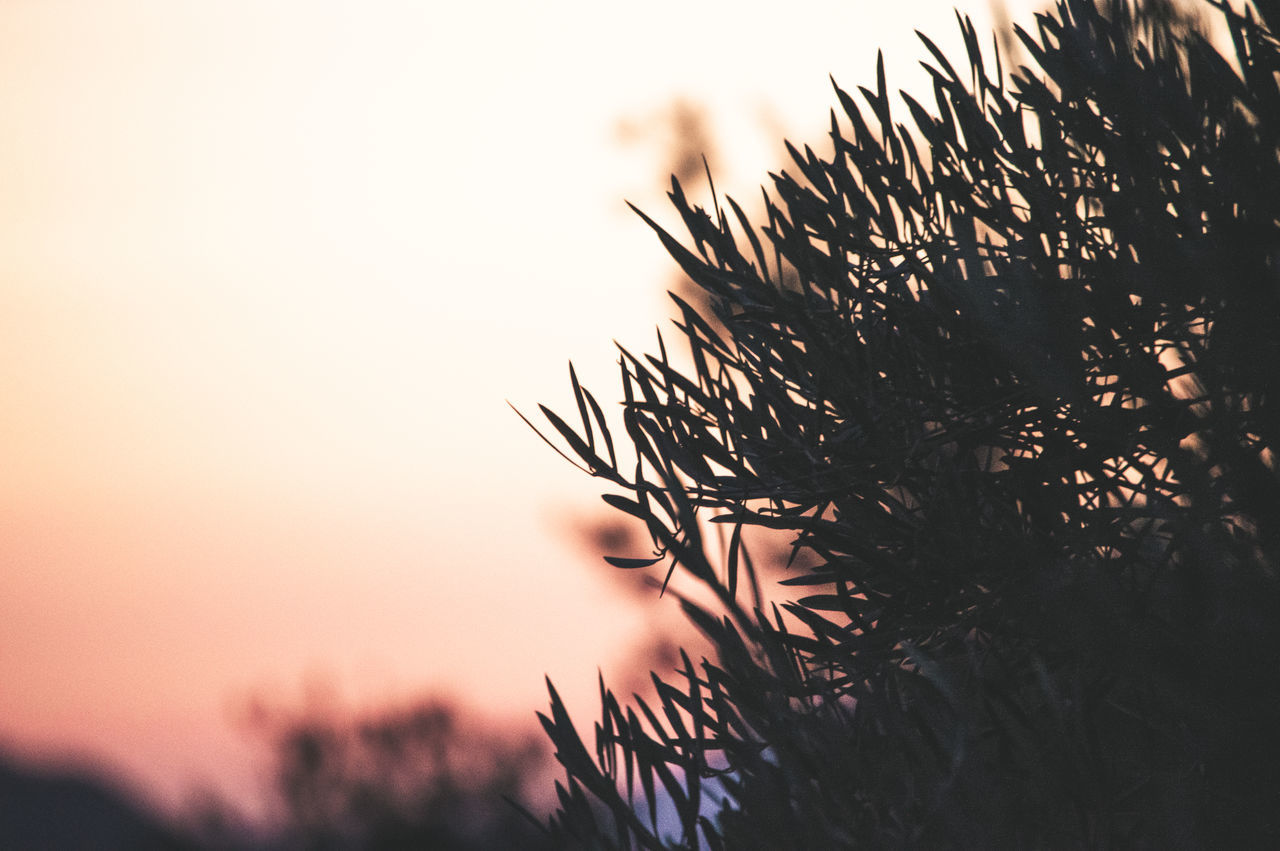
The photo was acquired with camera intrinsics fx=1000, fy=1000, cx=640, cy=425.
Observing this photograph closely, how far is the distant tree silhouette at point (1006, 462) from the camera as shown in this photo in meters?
2.44

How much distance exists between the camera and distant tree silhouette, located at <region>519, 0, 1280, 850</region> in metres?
2.44

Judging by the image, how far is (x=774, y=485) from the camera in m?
3.49

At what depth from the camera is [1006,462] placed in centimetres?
333

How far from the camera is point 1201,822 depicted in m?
2.33

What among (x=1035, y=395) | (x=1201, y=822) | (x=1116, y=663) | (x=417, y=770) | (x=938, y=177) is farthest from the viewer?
(x=417, y=770)

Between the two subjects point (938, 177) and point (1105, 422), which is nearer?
point (1105, 422)

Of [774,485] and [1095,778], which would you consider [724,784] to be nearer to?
[1095,778]

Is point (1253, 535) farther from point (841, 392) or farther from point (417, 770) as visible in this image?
point (417, 770)

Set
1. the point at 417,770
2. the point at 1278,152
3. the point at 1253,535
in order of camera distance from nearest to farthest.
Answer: the point at 1253,535 < the point at 1278,152 < the point at 417,770

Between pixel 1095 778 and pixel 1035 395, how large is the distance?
4.12 feet

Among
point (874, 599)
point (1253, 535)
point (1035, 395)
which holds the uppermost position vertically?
point (1035, 395)

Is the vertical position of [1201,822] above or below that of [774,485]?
below

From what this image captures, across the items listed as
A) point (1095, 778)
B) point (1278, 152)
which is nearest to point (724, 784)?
point (1095, 778)

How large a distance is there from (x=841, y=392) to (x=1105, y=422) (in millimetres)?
796
